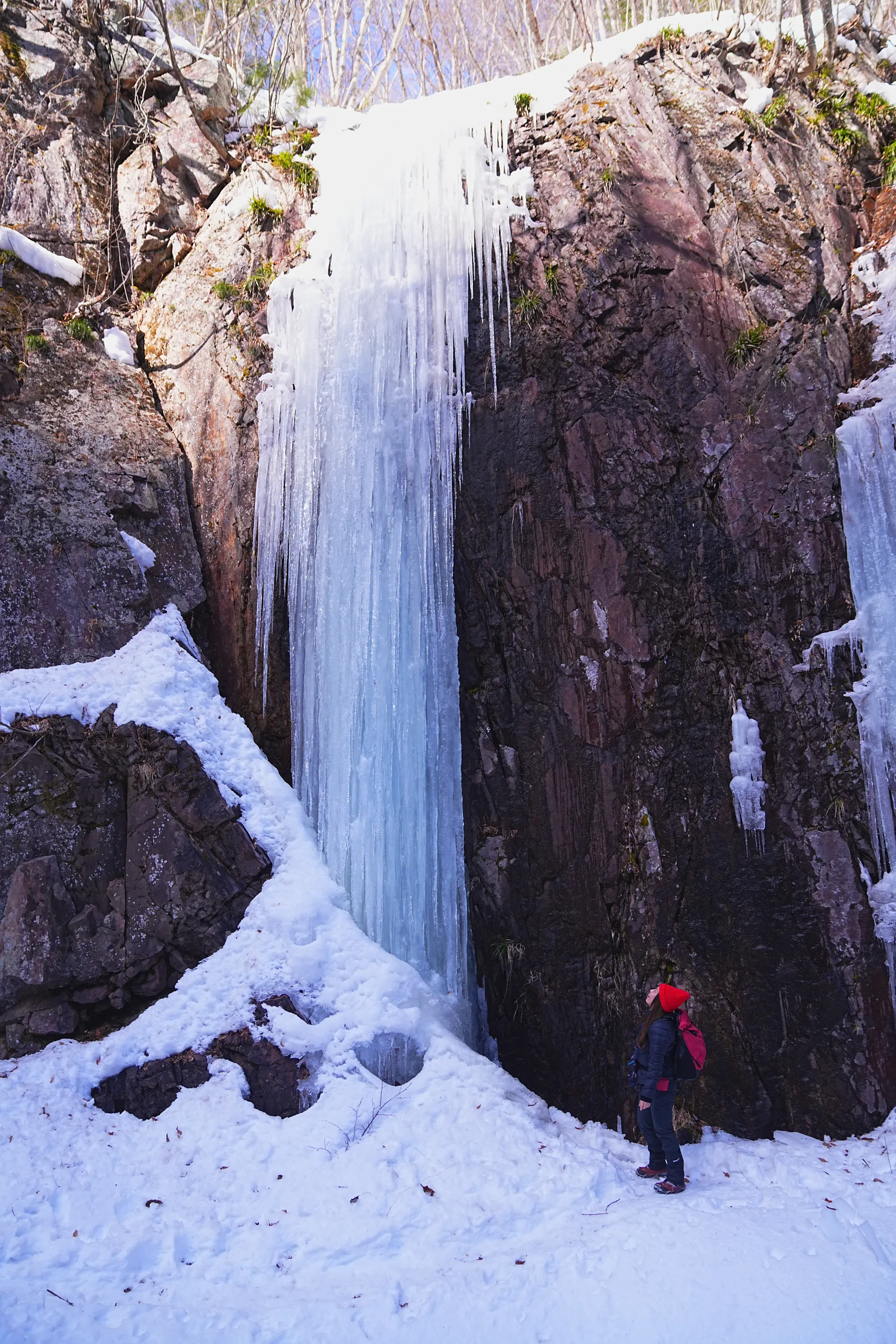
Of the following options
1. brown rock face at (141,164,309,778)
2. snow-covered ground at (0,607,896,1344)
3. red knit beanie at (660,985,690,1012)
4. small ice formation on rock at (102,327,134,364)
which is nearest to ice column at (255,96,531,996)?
brown rock face at (141,164,309,778)

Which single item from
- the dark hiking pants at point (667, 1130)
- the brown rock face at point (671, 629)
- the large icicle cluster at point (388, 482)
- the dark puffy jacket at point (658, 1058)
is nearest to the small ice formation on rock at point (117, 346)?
the large icicle cluster at point (388, 482)

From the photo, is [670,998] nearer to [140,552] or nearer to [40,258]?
[140,552]

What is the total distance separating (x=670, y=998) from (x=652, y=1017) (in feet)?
0.53

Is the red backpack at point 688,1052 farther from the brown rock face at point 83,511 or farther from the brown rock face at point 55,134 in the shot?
the brown rock face at point 55,134

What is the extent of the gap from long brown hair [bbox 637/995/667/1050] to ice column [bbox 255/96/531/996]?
227 centimetres

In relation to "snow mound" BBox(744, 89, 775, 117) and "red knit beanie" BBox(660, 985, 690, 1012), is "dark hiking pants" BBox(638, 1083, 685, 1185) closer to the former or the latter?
"red knit beanie" BBox(660, 985, 690, 1012)

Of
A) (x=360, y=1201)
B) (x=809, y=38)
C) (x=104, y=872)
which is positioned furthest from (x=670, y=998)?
(x=809, y=38)

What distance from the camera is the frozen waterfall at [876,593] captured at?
5.96 m

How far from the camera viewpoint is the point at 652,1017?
452 centimetres

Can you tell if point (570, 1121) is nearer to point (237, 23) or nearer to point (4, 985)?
point (4, 985)

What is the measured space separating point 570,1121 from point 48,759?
466 centimetres

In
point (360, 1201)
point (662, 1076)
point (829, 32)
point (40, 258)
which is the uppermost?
point (829, 32)

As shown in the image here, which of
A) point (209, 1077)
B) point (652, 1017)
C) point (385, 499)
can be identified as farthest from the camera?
point (385, 499)

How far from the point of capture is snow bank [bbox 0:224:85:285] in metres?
8.63
